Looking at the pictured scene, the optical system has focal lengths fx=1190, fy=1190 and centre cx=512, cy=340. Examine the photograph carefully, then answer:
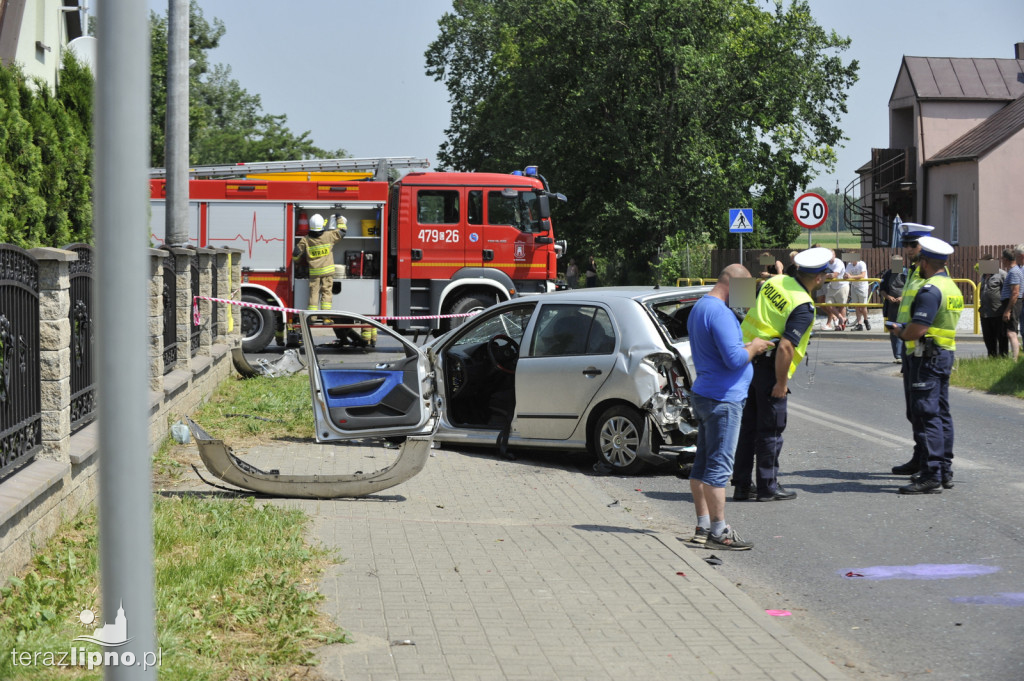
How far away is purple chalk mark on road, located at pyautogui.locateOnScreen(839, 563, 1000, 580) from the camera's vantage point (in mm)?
6414

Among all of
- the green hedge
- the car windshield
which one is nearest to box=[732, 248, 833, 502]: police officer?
the car windshield

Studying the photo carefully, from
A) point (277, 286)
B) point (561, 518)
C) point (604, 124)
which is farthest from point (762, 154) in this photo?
point (561, 518)

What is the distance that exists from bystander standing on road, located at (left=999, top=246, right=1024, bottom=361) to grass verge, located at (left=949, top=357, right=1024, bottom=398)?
0.30 meters

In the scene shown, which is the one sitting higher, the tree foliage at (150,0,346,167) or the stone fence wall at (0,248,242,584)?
the tree foliage at (150,0,346,167)

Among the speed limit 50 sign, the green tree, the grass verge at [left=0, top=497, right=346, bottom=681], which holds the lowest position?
the grass verge at [left=0, top=497, right=346, bottom=681]

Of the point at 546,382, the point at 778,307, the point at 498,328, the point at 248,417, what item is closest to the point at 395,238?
the point at 248,417

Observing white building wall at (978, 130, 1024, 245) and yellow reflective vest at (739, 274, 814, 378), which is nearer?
yellow reflective vest at (739, 274, 814, 378)

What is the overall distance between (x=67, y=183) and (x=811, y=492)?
8.13m

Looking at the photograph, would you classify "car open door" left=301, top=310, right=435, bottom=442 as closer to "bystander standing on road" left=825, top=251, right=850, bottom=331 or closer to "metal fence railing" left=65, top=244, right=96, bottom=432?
"metal fence railing" left=65, top=244, right=96, bottom=432

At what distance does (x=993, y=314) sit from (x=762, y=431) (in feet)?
34.4

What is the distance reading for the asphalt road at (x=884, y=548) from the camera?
5.27m

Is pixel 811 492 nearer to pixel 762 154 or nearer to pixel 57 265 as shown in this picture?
pixel 57 265

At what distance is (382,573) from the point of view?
6113mm

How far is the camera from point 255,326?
808 inches
